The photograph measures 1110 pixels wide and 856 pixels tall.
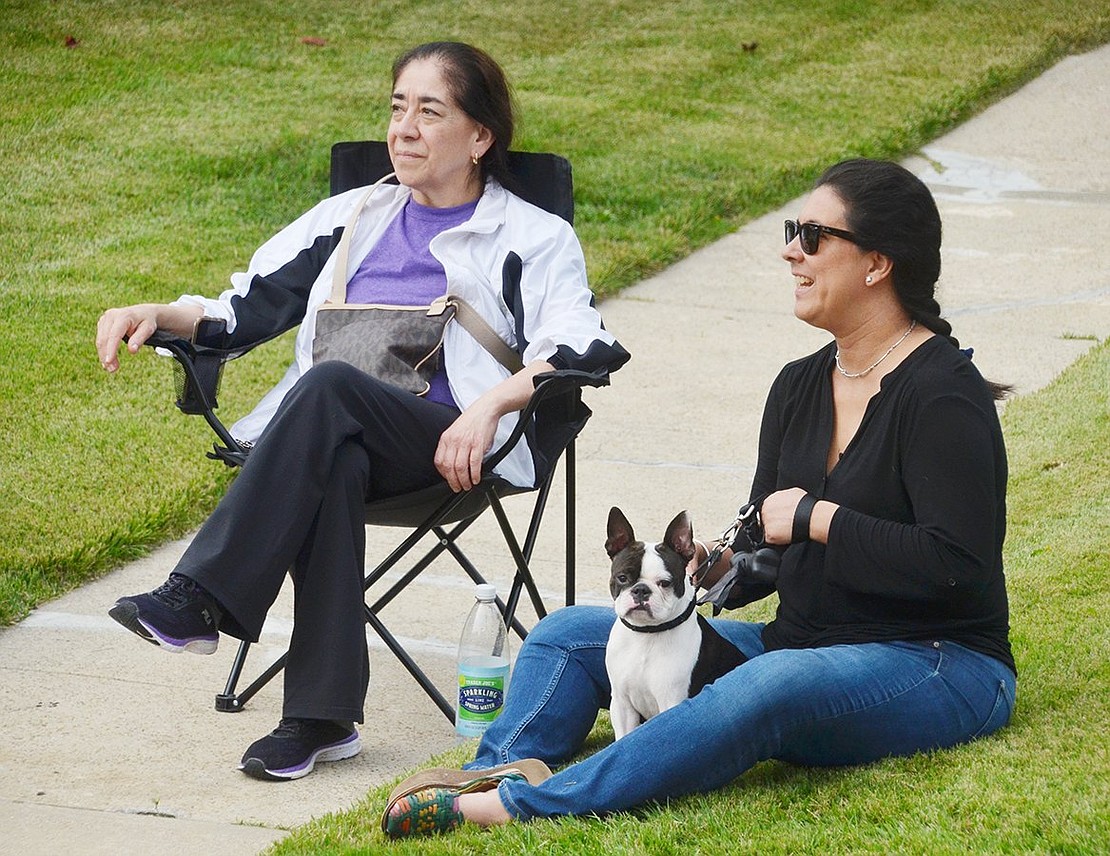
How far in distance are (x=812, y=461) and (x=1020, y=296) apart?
15.7 ft

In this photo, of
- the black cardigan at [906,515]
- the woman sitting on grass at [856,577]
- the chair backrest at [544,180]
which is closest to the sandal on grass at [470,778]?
the woman sitting on grass at [856,577]

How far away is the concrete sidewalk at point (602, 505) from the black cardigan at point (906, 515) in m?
1.09

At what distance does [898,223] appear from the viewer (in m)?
3.00

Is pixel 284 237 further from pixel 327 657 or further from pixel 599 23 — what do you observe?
pixel 599 23

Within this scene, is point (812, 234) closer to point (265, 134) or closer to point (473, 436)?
point (473, 436)

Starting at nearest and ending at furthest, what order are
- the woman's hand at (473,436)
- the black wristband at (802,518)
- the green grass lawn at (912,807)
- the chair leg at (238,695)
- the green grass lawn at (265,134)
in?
the green grass lawn at (912,807) < the black wristband at (802,518) < the woman's hand at (473,436) < the chair leg at (238,695) < the green grass lawn at (265,134)

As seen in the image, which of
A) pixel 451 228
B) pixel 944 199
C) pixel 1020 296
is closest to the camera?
pixel 451 228

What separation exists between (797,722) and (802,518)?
37cm

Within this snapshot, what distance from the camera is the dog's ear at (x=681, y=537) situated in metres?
3.12

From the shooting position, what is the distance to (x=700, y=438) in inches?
230

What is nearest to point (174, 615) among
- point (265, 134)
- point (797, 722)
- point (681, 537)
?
point (681, 537)

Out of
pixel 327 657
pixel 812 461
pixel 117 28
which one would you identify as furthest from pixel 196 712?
pixel 117 28

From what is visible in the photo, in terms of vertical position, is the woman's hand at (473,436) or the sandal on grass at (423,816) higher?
the woman's hand at (473,436)

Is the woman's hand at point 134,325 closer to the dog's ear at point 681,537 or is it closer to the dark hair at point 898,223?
the dog's ear at point 681,537
